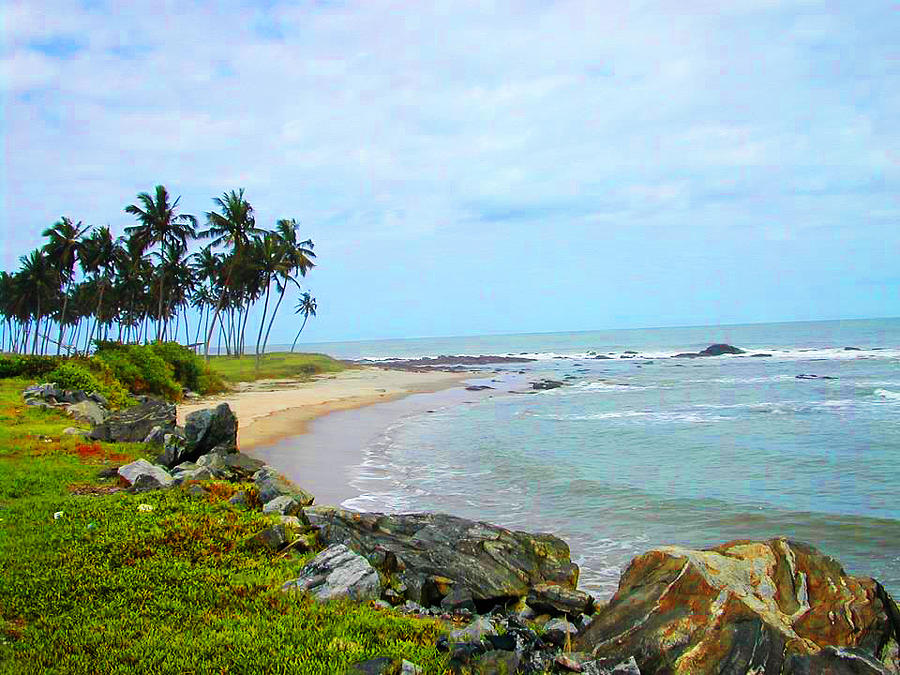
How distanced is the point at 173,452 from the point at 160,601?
8.44m

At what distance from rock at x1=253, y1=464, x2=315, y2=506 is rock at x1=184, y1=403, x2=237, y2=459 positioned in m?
3.32

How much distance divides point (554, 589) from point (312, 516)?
153 inches

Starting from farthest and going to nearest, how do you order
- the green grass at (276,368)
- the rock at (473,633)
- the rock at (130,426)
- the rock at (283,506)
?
the green grass at (276,368), the rock at (130,426), the rock at (283,506), the rock at (473,633)

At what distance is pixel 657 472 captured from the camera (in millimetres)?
19781

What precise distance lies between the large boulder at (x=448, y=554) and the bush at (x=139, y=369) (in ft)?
79.6

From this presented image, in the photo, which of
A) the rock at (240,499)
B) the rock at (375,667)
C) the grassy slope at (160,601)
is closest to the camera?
the rock at (375,667)

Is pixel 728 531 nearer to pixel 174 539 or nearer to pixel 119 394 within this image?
pixel 174 539

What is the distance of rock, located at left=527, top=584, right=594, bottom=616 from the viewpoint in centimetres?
795

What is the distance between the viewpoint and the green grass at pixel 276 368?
57325 millimetres

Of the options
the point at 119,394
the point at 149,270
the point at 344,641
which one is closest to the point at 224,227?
the point at 149,270

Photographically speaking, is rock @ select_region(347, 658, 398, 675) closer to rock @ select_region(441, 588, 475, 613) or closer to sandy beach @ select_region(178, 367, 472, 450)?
rock @ select_region(441, 588, 475, 613)

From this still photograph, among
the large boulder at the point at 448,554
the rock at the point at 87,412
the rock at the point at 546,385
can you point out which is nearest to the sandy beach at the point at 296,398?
the rock at the point at 87,412

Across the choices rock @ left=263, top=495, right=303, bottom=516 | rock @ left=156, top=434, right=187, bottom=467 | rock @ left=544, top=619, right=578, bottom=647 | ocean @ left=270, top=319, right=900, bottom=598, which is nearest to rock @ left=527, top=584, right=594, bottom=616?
rock @ left=544, top=619, right=578, bottom=647

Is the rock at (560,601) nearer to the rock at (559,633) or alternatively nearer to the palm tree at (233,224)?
the rock at (559,633)
